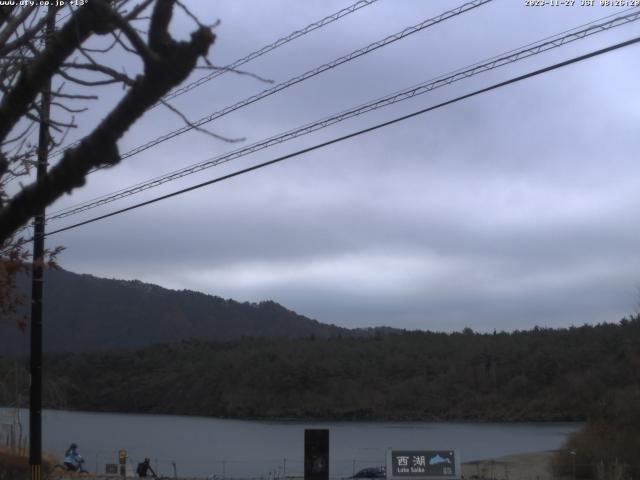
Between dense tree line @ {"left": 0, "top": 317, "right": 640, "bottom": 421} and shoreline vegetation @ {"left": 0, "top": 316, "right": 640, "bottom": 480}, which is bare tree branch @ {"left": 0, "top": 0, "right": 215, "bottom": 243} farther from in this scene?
dense tree line @ {"left": 0, "top": 317, "right": 640, "bottom": 421}

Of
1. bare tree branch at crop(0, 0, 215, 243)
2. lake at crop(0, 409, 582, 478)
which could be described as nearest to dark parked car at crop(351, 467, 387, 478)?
lake at crop(0, 409, 582, 478)

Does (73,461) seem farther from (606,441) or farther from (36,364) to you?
(606,441)

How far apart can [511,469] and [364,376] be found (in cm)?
6562

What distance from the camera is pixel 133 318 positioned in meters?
140

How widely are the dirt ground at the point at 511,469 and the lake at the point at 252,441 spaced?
367 cm

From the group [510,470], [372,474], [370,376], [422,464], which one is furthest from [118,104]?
[370,376]

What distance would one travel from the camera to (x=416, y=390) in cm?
10269

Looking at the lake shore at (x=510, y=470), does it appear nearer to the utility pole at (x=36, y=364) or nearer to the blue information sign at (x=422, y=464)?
the blue information sign at (x=422, y=464)

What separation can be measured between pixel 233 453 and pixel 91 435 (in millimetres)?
21349

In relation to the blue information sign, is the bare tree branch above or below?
above

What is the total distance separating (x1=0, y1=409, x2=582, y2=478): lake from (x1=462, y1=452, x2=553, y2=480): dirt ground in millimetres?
3673

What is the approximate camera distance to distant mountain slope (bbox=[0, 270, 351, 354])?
116 meters

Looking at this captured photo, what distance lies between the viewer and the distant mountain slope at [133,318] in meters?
116

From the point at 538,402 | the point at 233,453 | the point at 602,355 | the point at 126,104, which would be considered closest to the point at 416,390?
the point at 538,402
